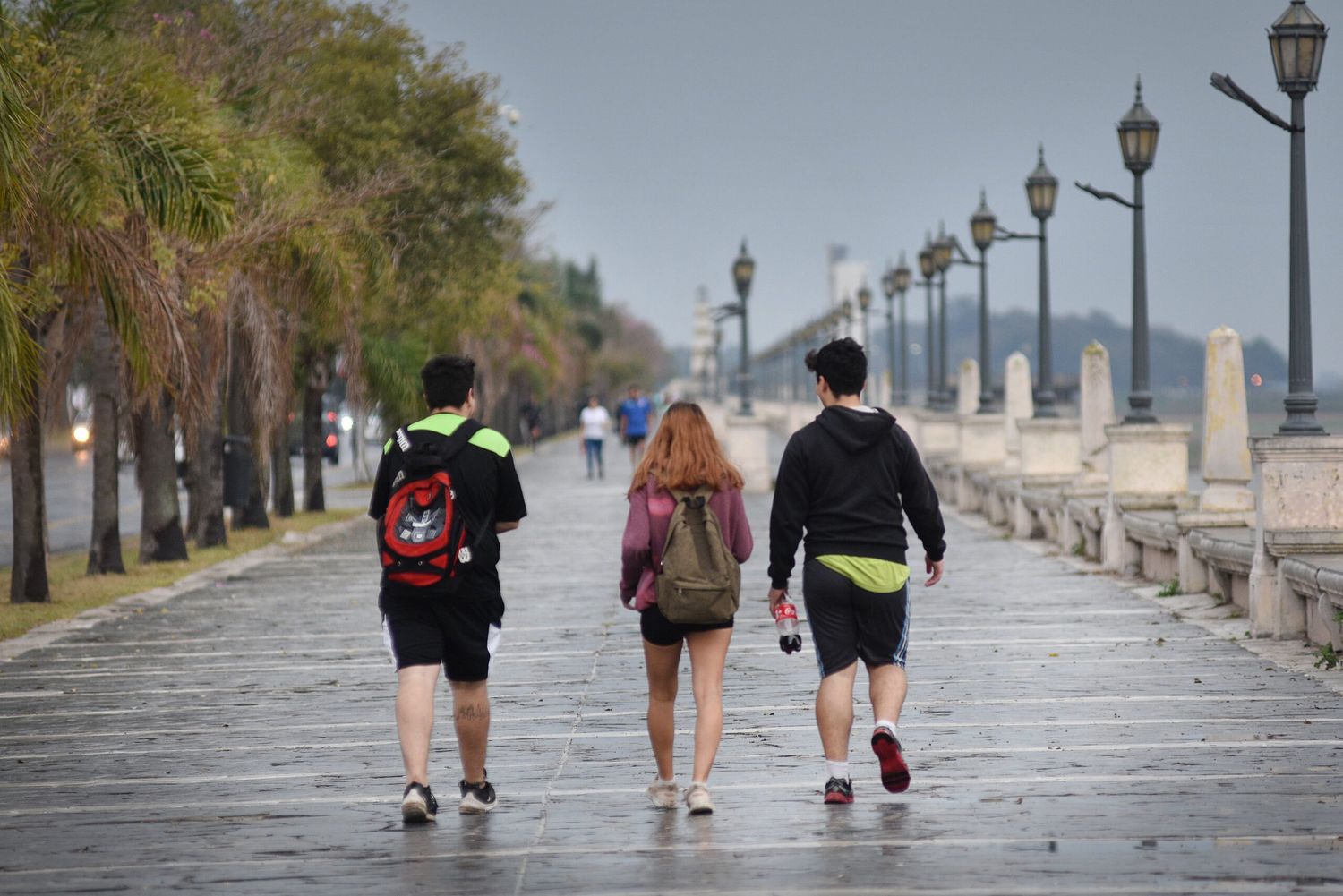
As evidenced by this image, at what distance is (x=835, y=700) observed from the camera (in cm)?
768

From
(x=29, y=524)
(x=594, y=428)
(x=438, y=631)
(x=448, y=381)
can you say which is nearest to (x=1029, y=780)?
(x=438, y=631)

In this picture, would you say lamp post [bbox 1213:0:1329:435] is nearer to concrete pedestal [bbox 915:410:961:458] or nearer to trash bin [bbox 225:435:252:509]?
trash bin [bbox 225:435:252:509]

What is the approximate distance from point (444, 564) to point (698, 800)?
1.35 meters

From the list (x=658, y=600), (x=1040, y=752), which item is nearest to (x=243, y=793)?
(x=658, y=600)

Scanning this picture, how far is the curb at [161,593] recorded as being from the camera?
15289 millimetres

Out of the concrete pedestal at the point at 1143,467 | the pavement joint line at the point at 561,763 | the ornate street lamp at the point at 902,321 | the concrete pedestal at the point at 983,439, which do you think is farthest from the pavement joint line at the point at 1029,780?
the ornate street lamp at the point at 902,321

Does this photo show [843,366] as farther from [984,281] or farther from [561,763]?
[984,281]

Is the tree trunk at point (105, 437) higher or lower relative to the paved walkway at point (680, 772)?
higher

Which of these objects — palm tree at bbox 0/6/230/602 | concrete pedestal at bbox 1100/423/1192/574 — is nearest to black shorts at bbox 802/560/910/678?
palm tree at bbox 0/6/230/602

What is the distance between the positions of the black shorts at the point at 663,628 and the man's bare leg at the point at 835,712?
0.49 metres

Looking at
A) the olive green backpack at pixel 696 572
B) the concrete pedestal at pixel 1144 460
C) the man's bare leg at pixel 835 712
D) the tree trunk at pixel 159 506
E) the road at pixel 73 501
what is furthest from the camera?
the road at pixel 73 501

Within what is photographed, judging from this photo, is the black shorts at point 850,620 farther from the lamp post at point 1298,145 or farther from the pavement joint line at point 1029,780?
the lamp post at point 1298,145

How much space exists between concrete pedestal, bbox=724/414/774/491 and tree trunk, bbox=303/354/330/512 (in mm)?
8240

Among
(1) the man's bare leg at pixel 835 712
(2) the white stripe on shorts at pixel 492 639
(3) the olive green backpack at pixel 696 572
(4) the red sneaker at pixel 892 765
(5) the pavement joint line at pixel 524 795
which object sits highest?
(3) the olive green backpack at pixel 696 572
